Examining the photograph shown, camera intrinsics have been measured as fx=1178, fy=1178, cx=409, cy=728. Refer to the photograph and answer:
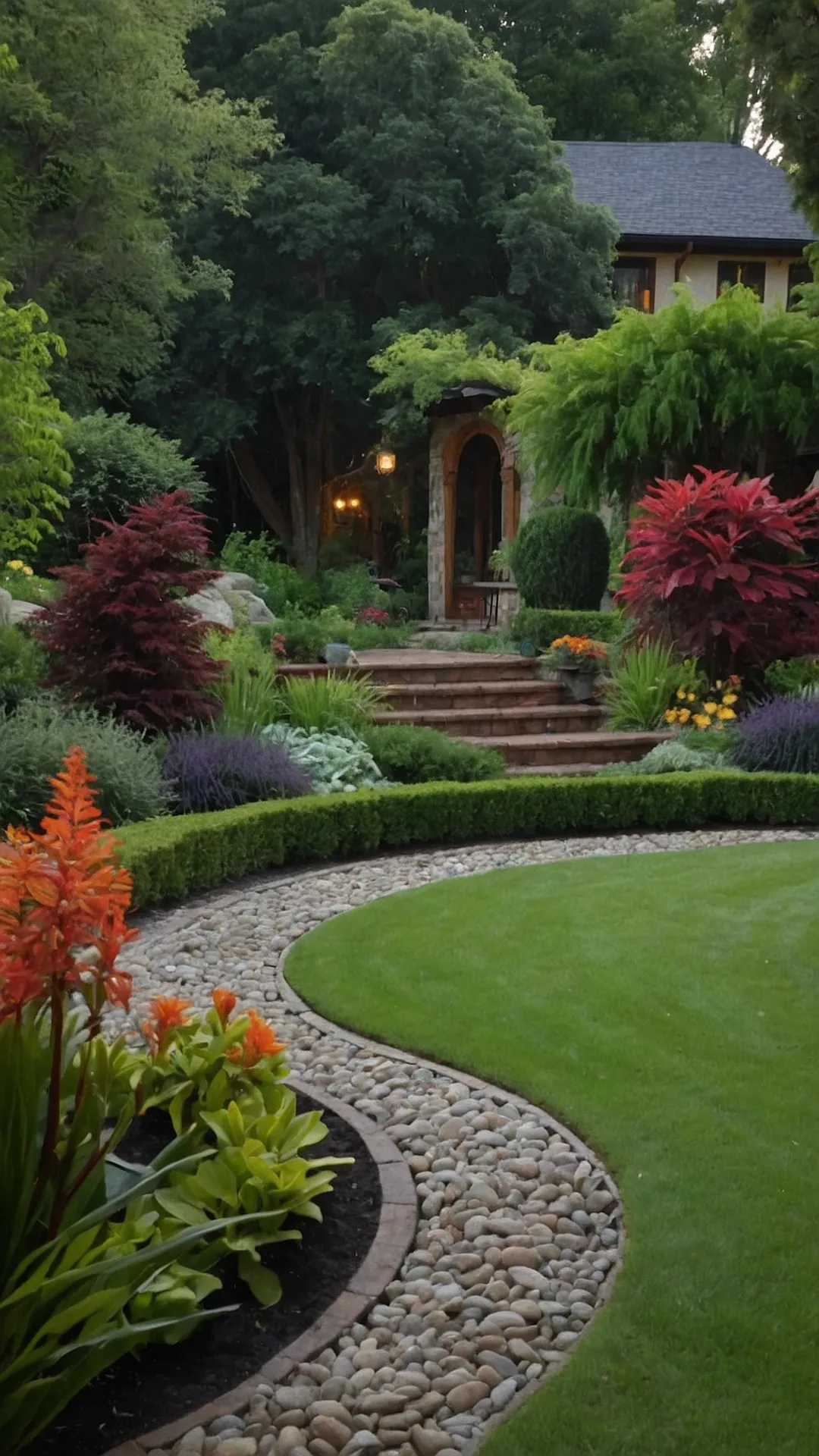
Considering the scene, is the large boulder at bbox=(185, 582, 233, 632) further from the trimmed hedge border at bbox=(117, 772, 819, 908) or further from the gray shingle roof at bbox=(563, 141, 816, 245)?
the gray shingle roof at bbox=(563, 141, 816, 245)

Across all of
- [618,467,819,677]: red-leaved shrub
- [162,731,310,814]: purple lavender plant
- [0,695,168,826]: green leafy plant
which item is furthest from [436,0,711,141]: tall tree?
[0,695,168,826]: green leafy plant

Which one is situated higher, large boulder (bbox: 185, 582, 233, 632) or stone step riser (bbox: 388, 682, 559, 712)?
large boulder (bbox: 185, 582, 233, 632)

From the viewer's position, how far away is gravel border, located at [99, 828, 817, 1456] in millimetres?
2176

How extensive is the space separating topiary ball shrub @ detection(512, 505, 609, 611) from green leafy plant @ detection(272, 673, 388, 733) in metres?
4.39

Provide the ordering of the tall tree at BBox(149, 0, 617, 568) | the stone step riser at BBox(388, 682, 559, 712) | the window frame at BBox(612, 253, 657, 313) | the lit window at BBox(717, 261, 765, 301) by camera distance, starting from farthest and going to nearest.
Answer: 1. the lit window at BBox(717, 261, 765, 301)
2. the window frame at BBox(612, 253, 657, 313)
3. the tall tree at BBox(149, 0, 617, 568)
4. the stone step riser at BBox(388, 682, 559, 712)

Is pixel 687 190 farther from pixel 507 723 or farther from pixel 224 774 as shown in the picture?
pixel 224 774

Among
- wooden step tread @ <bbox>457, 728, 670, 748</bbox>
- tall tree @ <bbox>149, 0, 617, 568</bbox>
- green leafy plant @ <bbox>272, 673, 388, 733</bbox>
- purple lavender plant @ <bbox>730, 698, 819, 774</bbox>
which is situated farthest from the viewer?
tall tree @ <bbox>149, 0, 617, 568</bbox>

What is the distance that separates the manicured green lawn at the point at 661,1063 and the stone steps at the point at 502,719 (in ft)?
11.4

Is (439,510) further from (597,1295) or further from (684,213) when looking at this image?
(597,1295)

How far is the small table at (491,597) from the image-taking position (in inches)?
656

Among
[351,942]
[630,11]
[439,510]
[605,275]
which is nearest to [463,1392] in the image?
[351,942]

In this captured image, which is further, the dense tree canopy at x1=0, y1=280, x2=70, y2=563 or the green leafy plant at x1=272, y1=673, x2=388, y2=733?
the green leafy plant at x1=272, y1=673, x2=388, y2=733

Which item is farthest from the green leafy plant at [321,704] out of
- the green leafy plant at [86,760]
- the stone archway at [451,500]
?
the stone archway at [451,500]

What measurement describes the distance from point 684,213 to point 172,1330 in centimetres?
2297
